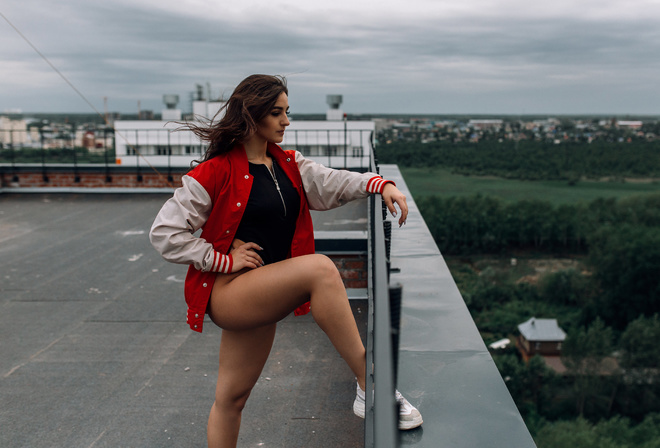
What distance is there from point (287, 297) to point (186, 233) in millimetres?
387

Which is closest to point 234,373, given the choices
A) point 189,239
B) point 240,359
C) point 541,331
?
point 240,359

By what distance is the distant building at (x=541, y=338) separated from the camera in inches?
2830

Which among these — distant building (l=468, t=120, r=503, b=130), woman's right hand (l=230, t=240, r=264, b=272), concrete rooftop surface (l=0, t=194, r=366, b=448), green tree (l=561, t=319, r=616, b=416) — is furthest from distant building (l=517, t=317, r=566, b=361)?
distant building (l=468, t=120, r=503, b=130)

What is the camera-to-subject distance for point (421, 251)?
5309 millimetres

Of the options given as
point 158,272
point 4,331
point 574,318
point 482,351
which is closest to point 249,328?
point 482,351

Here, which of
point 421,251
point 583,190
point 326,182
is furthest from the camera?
point 583,190

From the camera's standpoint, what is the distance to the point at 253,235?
2.04 meters

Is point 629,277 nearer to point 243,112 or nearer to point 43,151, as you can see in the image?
point 43,151

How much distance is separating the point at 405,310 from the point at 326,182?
1.80 meters

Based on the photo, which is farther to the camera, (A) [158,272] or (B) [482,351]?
(A) [158,272]

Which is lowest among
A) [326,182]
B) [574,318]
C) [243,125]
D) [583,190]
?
[574,318]

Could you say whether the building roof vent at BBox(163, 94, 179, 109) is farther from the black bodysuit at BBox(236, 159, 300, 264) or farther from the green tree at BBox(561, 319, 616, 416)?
the green tree at BBox(561, 319, 616, 416)

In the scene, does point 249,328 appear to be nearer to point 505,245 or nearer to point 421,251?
point 421,251

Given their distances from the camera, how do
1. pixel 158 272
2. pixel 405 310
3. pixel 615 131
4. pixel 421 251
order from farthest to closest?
1. pixel 615 131
2. pixel 158 272
3. pixel 421 251
4. pixel 405 310
